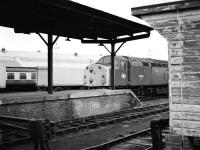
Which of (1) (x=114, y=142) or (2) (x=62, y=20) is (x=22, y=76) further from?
(1) (x=114, y=142)

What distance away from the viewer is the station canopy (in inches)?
368

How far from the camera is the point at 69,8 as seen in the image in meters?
9.78

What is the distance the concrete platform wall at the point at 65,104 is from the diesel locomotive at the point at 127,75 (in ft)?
15.6

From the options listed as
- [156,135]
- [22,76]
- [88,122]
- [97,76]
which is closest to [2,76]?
[22,76]

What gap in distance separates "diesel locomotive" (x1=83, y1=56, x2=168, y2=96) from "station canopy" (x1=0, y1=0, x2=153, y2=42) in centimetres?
682

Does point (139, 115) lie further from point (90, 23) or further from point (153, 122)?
point (153, 122)

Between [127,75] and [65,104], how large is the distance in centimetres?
1068

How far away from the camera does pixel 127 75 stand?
22.0 m

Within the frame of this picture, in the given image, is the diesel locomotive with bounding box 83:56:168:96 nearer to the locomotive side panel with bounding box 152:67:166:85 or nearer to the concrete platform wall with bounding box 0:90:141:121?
the locomotive side panel with bounding box 152:67:166:85

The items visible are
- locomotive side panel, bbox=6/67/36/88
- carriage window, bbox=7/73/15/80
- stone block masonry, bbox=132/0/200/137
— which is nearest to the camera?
stone block masonry, bbox=132/0/200/137

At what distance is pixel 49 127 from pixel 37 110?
636 centimetres

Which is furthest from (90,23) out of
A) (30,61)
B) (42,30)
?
(30,61)

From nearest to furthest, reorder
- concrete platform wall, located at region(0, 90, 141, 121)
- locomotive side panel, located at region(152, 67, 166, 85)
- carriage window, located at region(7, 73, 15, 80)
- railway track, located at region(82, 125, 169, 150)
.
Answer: railway track, located at region(82, 125, 169, 150) → concrete platform wall, located at region(0, 90, 141, 121) → locomotive side panel, located at region(152, 67, 166, 85) → carriage window, located at region(7, 73, 15, 80)

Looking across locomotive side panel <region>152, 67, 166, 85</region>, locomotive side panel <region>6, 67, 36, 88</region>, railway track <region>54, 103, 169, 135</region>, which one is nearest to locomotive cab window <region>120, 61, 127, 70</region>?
locomotive side panel <region>152, 67, 166, 85</region>
